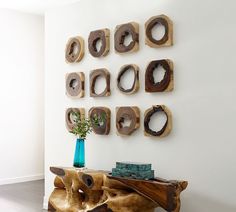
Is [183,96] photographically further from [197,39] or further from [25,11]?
[25,11]

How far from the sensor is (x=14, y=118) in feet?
18.5

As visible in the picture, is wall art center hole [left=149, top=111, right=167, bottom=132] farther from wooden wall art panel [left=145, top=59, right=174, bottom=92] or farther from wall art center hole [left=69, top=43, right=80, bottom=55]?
wall art center hole [left=69, top=43, right=80, bottom=55]

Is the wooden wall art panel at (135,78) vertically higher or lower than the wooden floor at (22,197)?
higher

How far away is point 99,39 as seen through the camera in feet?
12.4

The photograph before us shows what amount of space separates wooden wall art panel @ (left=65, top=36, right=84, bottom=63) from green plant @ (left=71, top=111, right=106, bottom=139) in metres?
0.61

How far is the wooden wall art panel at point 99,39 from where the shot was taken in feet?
12.1

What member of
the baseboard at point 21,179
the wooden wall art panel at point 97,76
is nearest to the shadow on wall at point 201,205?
the wooden wall art panel at point 97,76

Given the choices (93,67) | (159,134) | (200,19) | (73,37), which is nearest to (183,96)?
(159,134)

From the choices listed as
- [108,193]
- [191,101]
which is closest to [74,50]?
[191,101]

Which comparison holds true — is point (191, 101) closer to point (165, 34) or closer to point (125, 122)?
point (165, 34)

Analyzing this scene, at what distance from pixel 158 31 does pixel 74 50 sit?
120 cm

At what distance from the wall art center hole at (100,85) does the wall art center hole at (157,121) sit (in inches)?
28.6

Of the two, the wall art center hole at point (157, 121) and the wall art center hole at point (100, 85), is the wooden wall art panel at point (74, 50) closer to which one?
the wall art center hole at point (100, 85)

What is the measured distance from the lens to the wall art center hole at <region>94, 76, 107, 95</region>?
12.3 feet
